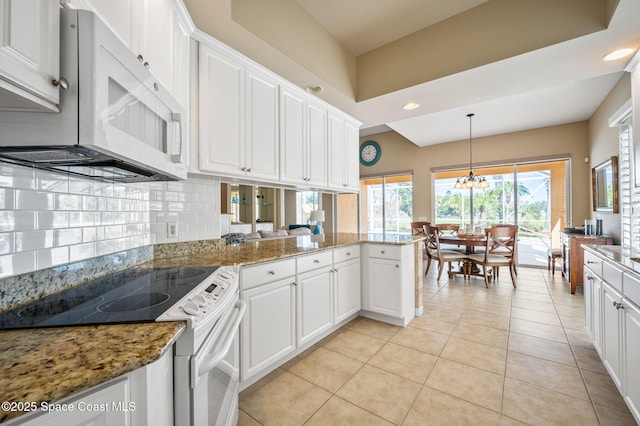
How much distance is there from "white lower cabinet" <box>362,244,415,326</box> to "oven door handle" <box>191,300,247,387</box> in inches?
67.6

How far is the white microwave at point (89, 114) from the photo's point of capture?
73cm

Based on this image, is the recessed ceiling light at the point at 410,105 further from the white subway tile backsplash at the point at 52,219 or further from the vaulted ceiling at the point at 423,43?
the white subway tile backsplash at the point at 52,219

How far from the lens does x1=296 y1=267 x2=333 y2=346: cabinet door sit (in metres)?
1.96

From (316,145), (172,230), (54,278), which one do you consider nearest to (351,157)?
(316,145)

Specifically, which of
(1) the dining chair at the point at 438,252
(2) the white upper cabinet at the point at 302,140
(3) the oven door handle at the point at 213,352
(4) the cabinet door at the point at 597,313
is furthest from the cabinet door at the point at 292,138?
(1) the dining chair at the point at 438,252

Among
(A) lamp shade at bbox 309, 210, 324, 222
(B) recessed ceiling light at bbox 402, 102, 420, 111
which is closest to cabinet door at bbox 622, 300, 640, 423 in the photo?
(B) recessed ceiling light at bbox 402, 102, 420, 111

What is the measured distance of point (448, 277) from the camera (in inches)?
173

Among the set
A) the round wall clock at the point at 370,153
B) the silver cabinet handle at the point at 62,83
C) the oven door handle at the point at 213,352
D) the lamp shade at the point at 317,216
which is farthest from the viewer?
the round wall clock at the point at 370,153

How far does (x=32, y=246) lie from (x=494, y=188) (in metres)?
6.66

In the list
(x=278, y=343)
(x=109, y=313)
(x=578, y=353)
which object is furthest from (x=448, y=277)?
(x=109, y=313)

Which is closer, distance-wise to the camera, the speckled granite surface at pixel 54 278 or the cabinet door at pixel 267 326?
the speckled granite surface at pixel 54 278

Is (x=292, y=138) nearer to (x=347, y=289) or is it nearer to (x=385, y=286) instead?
(x=347, y=289)

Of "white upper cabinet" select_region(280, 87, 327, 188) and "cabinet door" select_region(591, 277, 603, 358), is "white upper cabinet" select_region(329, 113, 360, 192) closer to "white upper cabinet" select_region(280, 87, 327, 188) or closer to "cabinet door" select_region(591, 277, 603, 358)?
"white upper cabinet" select_region(280, 87, 327, 188)

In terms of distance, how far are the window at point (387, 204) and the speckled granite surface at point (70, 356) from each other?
6.26 metres
